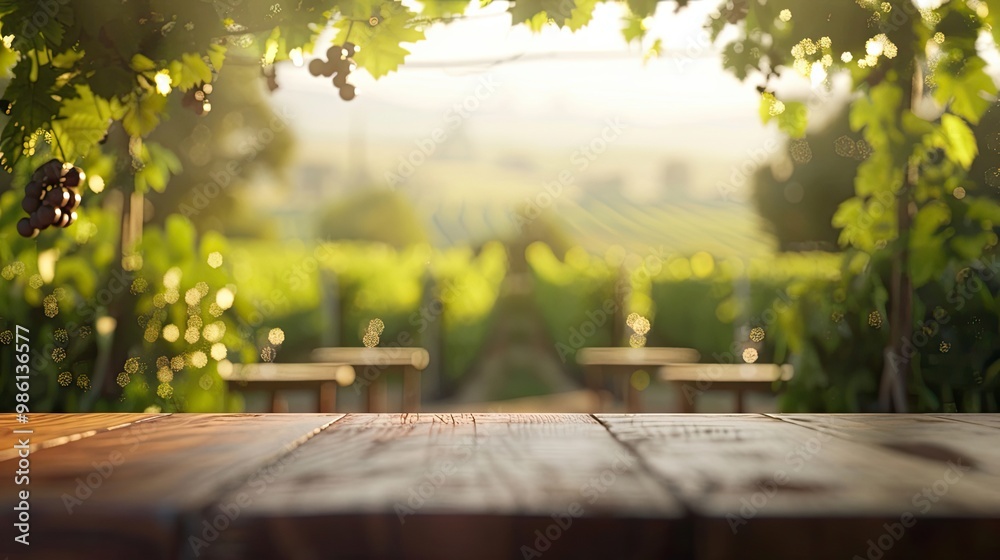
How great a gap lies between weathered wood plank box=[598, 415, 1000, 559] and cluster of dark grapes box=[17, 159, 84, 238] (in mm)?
1164

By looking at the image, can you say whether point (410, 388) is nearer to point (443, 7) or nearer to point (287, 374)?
point (287, 374)

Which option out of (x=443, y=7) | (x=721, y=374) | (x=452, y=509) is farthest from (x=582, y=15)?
(x=721, y=374)

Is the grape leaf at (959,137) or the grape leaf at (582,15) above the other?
the grape leaf at (582,15)

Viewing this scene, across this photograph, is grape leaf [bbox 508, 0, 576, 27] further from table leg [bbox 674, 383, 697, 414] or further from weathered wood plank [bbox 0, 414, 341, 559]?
table leg [bbox 674, 383, 697, 414]

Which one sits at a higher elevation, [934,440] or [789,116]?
[789,116]

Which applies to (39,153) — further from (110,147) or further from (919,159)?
(919,159)

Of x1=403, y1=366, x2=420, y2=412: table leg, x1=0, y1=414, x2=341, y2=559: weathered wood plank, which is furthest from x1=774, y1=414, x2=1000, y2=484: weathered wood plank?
x1=403, y1=366, x2=420, y2=412: table leg

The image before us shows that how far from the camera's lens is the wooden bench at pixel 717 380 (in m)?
5.39

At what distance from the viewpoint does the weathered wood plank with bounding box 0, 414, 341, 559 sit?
2.35 feet

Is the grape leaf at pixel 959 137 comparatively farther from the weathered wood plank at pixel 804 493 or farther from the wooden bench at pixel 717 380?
the wooden bench at pixel 717 380

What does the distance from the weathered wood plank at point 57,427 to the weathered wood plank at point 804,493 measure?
2.59 ft

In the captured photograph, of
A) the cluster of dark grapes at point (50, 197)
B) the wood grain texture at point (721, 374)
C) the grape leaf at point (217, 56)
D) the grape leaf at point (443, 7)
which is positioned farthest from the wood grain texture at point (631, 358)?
the cluster of dark grapes at point (50, 197)

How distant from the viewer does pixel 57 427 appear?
1277mm

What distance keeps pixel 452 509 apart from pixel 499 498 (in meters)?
0.06
